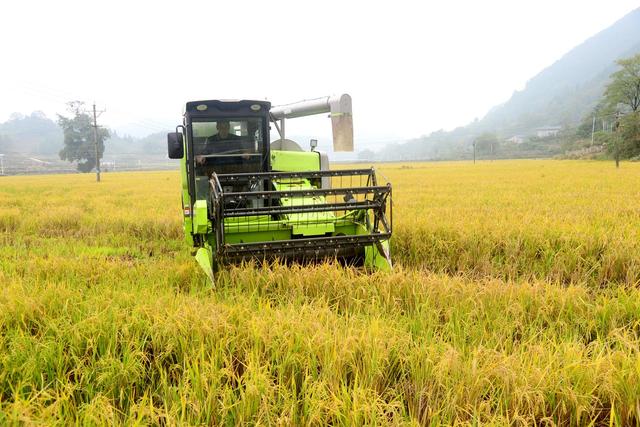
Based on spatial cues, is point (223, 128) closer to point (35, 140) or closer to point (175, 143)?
point (175, 143)

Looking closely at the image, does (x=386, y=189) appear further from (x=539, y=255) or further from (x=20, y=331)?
(x=20, y=331)

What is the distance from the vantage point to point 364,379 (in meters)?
2.28

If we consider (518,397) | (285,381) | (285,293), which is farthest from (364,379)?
(285,293)

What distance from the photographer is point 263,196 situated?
4.40 meters

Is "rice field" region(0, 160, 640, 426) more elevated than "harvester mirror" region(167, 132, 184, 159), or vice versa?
"harvester mirror" region(167, 132, 184, 159)

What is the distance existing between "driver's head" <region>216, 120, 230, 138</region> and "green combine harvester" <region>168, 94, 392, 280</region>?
0.01m

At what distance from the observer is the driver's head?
226 inches

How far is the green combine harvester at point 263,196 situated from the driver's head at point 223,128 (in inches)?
0.5

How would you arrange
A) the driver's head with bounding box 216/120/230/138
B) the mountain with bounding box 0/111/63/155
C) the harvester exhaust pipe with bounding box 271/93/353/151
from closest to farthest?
the driver's head with bounding box 216/120/230/138 → the harvester exhaust pipe with bounding box 271/93/353/151 → the mountain with bounding box 0/111/63/155

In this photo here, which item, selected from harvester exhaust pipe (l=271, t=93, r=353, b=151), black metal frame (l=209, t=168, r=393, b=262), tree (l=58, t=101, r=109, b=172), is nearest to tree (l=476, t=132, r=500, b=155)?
tree (l=58, t=101, r=109, b=172)

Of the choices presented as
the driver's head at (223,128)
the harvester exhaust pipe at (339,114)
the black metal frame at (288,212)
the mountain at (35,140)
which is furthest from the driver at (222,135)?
the mountain at (35,140)

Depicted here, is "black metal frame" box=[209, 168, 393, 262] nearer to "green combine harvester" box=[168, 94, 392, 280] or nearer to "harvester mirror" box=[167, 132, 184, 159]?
"green combine harvester" box=[168, 94, 392, 280]

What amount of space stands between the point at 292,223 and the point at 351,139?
7.66 feet

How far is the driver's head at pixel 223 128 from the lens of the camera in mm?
5742
